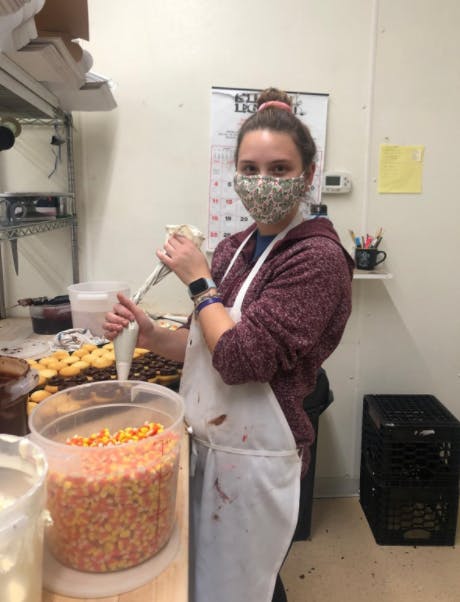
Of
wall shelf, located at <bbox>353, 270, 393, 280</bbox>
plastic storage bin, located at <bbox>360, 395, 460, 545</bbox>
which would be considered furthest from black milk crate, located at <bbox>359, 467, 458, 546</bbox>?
wall shelf, located at <bbox>353, 270, 393, 280</bbox>

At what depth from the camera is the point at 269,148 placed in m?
Result: 0.98

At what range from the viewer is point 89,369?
50.8 inches

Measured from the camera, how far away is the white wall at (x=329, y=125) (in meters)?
1.88

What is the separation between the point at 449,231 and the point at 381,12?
980mm

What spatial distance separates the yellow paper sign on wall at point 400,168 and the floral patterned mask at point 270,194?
115cm

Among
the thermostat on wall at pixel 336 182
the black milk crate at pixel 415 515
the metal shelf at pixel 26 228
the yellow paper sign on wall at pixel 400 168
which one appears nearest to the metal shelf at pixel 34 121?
the metal shelf at pixel 26 228

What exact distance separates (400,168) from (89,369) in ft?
5.16

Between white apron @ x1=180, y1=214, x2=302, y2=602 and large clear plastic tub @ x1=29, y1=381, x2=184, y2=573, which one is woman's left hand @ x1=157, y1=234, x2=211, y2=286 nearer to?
white apron @ x1=180, y1=214, x2=302, y2=602

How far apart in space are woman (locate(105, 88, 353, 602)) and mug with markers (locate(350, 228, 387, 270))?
0.99m

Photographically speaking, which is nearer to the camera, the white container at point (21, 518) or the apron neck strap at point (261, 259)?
the white container at point (21, 518)

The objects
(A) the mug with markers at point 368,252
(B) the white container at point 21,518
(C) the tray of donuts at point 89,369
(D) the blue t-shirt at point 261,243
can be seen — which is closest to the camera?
(B) the white container at point 21,518

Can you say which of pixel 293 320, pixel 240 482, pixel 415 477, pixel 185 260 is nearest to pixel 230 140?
pixel 185 260

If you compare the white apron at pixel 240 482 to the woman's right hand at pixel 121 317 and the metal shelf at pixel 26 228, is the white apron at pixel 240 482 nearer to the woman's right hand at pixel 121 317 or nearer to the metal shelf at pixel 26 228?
the woman's right hand at pixel 121 317

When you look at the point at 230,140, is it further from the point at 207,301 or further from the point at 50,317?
the point at 207,301
